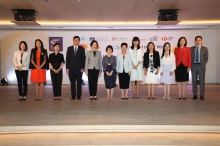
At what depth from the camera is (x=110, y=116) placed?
216 inches

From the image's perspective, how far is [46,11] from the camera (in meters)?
8.57

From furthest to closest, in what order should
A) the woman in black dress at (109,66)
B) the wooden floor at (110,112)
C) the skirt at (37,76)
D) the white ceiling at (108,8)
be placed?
the woman in black dress at (109,66) < the skirt at (37,76) < the white ceiling at (108,8) < the wooden floor at (110,112)

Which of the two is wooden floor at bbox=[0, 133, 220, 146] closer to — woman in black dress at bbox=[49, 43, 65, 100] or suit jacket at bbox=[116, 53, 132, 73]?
woman in black dress at bbox=[49, 43, 65, 100]

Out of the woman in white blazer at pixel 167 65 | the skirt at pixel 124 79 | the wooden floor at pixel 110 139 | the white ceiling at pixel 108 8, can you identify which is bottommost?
the wooden floor at pixel 110 139

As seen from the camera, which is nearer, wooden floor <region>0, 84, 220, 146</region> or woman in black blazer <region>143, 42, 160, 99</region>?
wooden floor <region>0, 84, 220, 146</region>

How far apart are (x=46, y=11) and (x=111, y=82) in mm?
3204

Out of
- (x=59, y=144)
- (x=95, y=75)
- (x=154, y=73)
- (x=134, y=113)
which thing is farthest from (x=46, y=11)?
(x=59, y=144)

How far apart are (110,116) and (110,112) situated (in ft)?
1.30

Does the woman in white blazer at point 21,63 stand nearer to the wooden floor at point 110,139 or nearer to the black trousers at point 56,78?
the black trousers at point 56,78

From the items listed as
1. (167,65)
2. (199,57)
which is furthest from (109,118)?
(199,57)

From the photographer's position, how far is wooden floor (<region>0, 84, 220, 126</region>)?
16.6 feet

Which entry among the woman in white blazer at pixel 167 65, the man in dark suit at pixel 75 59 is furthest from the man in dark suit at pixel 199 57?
the man in dark suit at pixel 75 59

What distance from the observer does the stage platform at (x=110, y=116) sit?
4824 mm

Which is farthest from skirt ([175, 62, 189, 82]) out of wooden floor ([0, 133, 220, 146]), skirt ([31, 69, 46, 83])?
skirt ([31, 69, 46, 83])
